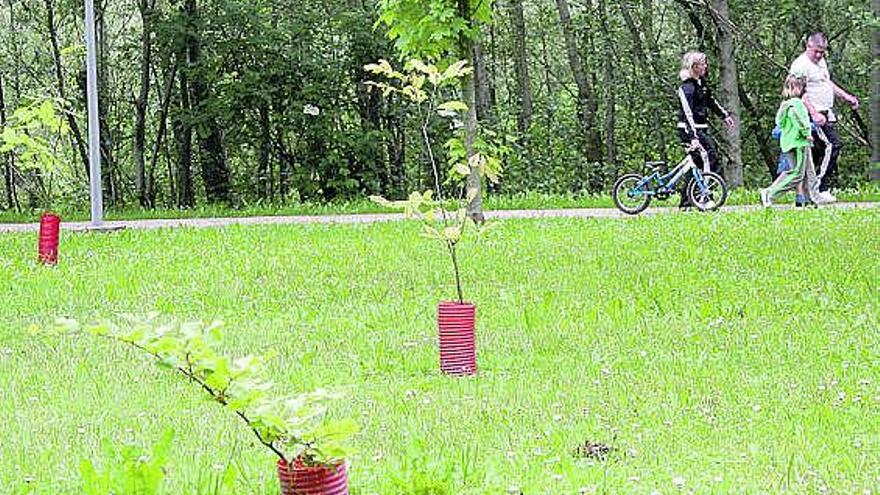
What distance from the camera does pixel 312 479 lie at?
368 centimetres

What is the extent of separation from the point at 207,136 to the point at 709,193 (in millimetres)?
13167

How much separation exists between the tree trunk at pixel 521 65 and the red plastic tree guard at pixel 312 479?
2628cm

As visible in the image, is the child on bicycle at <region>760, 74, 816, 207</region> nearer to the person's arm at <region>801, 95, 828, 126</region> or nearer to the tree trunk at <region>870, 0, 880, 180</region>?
the person's arm at <region>801, 95, 828, 126</region>

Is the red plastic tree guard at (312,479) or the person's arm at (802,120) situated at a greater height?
the person's arm at (802,120)

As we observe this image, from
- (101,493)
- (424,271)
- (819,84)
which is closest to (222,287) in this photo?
(424,271)

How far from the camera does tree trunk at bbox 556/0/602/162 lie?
94.8 ft

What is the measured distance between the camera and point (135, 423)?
5.69 meters

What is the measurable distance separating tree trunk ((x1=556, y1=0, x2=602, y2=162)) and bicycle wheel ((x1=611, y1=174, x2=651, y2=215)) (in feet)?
39.0

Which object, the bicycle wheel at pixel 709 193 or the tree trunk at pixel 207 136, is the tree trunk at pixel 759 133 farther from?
the bicycle wheel at pixel 709 193

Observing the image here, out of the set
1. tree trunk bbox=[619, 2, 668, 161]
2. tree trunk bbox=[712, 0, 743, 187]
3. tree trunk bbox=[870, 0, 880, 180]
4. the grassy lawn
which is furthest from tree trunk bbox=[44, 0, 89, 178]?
tree trunk bbox=[870, 0, 880, 180]

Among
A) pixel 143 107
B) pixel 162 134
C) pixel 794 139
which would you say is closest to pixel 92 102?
pixel 794 139

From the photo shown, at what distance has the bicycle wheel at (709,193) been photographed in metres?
16.5

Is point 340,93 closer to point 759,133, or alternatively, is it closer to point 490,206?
A: point 490,206

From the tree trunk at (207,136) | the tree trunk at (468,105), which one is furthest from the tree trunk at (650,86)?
the tree trunk at (468,105)
